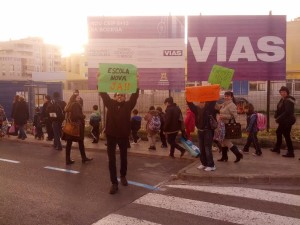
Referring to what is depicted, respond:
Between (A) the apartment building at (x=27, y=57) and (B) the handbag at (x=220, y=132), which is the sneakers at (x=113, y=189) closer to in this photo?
(B) the handbag at (x=220, y=132)

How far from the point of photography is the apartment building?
335 ft

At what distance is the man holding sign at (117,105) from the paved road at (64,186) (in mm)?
564

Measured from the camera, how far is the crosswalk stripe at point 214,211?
5379mm

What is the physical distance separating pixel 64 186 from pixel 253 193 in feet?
11.8

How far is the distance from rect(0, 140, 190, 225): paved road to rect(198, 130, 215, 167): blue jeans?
2.72 feet

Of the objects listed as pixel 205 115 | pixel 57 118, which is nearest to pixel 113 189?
pixel 205 115

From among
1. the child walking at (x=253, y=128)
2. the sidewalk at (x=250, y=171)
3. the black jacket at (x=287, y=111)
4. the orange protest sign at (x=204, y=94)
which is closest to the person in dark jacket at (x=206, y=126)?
the orange protest sign at (x=204, y=94)

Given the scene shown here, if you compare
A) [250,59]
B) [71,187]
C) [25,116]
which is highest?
[250,59]

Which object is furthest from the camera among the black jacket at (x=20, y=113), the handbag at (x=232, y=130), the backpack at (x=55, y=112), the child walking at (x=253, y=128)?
the black jacket at (x=20, y=113)

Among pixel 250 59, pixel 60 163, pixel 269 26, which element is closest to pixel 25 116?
pixel 60 163

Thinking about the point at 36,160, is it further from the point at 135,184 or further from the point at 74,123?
the point at 135,184

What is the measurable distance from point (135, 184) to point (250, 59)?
300 inches

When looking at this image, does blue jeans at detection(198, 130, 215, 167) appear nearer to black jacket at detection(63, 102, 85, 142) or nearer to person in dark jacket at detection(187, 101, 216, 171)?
person in dark jacket at detection(187, 101, 216, 171)

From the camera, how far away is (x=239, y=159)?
8797 mm
